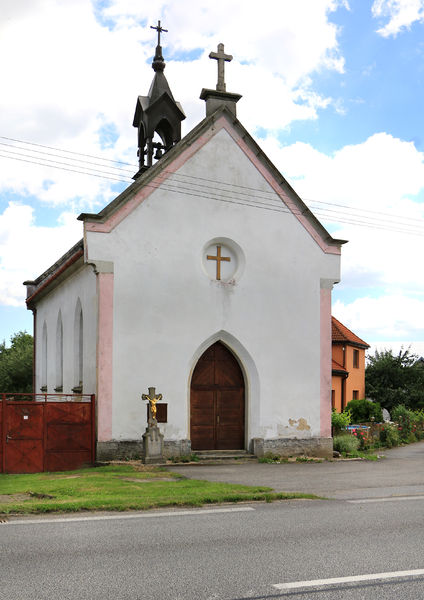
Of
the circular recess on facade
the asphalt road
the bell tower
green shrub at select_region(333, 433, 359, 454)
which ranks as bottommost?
green shrub at select_region(333, 433, 359, 454)

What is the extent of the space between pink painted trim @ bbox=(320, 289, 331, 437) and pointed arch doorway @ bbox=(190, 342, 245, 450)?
2.30 metres

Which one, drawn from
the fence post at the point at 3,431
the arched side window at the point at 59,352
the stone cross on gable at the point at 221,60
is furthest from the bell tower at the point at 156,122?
the fence post at the point at 3,431

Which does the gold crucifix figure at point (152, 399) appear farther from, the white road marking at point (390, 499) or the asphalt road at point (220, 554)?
the asphalt road at point (220, 554)

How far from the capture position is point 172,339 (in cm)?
1823

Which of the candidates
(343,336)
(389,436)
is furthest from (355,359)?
(389,436)

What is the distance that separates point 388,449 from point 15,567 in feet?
64.5

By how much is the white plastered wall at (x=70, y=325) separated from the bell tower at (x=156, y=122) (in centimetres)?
484

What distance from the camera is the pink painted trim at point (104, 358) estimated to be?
17.3 meters

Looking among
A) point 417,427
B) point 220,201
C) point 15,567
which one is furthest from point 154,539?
point 417,427

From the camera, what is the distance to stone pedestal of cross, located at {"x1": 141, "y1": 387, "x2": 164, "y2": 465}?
54.7 feet

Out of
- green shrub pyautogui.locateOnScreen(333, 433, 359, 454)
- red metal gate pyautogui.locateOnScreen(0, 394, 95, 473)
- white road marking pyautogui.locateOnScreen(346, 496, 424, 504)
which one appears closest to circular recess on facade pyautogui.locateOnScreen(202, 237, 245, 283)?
red metal gate pyautogui.locateOnScreen(0, 394, 95, 473)

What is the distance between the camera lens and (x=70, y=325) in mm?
22422

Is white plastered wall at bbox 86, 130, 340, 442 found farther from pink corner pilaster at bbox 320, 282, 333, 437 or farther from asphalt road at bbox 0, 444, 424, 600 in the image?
asphalt road at bbox 0, 444, 424, 600

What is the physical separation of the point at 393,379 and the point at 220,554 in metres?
36.9
